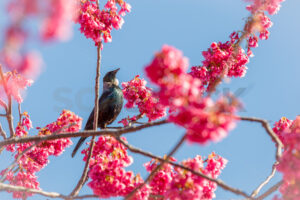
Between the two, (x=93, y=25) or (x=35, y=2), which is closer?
(x=35, y=2)

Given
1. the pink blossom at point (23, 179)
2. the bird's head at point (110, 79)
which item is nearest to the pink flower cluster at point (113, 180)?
the pink blossom at point (23, 179)

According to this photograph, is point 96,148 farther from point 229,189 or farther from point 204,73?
point 229,189

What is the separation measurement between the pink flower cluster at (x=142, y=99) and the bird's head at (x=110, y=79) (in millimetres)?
1510

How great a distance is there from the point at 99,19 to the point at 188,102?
2783 millimetres

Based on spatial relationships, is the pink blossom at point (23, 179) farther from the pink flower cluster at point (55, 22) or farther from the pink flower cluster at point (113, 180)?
the pink flower cluster at point (55, 22)

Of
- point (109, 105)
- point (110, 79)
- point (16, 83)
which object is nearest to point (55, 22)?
point (16, 83)

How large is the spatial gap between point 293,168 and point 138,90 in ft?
11.7

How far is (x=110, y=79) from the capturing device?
7359 millimetres

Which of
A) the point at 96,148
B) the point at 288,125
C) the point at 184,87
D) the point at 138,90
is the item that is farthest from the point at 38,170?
the point at 184,87

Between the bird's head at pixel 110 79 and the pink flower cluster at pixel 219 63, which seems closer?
the pink flower cluster at pixel 219 63

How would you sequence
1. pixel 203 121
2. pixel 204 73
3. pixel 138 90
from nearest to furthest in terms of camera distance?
pixel 203 121, pixel 204 73, pixel 138 90

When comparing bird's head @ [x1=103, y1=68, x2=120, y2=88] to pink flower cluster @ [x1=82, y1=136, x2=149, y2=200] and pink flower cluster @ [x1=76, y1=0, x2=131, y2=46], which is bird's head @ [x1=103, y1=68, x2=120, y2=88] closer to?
pink flower cluster @ [x1=76, y1=0, x2=131, y2=46]

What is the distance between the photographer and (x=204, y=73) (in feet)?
15.3

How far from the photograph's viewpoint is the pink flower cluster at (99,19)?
13.1ft
